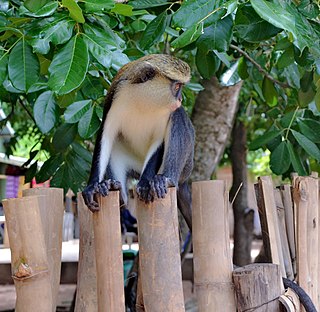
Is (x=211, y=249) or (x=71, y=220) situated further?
(x=71, y=220)

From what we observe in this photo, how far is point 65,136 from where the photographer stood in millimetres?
3359

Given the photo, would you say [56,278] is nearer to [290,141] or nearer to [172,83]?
[172,83]

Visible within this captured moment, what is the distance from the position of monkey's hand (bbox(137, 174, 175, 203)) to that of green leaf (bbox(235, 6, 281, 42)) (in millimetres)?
629

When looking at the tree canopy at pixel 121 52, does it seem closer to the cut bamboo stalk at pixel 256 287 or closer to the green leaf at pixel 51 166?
the green leaf at pixel 51 166

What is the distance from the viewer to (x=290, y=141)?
3.64 metres

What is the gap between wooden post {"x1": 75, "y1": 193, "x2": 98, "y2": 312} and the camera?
219 cm

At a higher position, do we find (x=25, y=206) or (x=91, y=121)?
(x=91, y=121)

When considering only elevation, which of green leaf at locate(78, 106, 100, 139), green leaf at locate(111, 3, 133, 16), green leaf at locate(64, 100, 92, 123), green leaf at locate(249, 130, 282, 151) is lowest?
green leaf at locate(249, 130, 282, 151)

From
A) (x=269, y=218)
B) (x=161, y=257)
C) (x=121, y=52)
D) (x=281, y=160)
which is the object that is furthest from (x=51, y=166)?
(x=161, y=257)

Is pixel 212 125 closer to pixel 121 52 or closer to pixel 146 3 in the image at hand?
pixel 146 3

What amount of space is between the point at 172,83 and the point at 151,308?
1.06 metres

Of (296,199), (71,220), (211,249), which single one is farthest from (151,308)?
(71,220)

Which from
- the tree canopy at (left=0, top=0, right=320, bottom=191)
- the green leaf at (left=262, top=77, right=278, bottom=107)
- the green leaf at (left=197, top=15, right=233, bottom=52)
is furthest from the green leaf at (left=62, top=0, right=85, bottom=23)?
the green leaf at (left=262, top=77, right=278, bottom=107)

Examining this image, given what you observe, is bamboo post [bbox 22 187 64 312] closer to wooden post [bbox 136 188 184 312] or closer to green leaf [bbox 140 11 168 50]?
wooden post [bbox 136 188 184 312]
